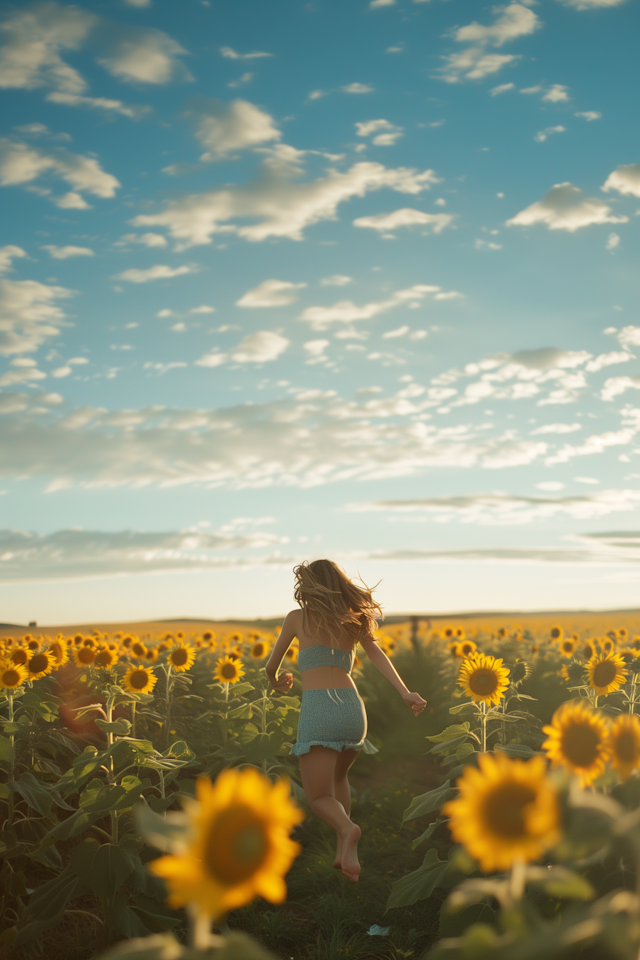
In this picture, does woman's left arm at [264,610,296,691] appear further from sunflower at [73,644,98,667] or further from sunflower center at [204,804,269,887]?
sunflower center at [204,804,269,887]

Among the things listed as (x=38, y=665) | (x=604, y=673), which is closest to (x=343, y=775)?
(x=604, y=673)

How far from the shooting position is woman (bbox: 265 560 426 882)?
5234 millimetres

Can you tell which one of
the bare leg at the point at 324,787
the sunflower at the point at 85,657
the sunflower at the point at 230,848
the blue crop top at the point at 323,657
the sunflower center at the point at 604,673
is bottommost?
the bare leg at the point at 324,787

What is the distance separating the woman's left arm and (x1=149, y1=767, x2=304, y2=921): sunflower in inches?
177

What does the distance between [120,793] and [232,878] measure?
3.60 m

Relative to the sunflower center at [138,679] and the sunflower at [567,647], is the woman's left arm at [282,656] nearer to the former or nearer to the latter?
the sunflower center at [138,679]

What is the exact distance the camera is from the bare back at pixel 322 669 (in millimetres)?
5586

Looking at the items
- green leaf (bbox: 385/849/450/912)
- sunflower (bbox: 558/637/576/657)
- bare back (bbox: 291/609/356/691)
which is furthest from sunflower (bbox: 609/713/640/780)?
sunflower (bbox: 558/637/576/657)

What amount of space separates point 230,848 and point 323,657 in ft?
14.3

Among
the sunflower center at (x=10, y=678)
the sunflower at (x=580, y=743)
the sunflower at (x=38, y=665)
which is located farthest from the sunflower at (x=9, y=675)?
the sunflower at (x=580, y=743)

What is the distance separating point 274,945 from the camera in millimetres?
5168

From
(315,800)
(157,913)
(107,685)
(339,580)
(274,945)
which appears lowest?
(274,945)

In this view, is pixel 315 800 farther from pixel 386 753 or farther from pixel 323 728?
pixel 386 753

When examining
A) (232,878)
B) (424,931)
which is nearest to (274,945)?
(424,931)
